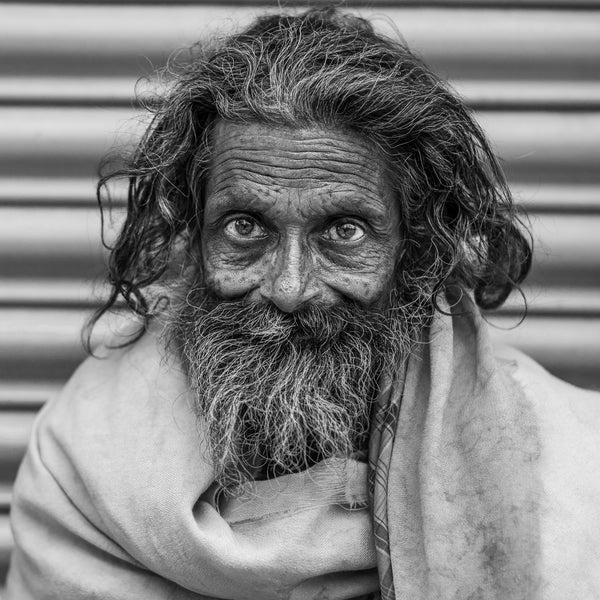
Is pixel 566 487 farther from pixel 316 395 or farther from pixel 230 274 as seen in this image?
pixel 230 274

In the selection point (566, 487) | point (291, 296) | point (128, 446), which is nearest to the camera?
point (566, 487)

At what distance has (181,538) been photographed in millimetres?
1807

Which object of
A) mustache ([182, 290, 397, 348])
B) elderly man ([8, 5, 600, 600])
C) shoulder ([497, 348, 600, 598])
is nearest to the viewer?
shoulder ([497, 348, 600, 598])

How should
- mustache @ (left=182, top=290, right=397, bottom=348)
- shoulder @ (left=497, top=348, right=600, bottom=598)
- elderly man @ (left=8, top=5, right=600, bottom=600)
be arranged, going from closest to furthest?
1. shoulder @ (left=497, top=348, right=600, bottom=598)
2. elderly man @ (left=8, top=5, right=600, bottom=600)
3. mustache @ (left=182, top=290, right=397, bottom=348)

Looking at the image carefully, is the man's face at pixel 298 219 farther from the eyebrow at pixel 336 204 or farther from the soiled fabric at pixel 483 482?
the soiled fabric at pixel 483 482

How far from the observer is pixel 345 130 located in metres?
1.91

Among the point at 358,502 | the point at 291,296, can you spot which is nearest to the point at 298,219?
the point at 291,296

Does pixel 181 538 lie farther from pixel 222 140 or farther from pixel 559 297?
pixel 559 297

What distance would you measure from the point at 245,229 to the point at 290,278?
0.65 ft

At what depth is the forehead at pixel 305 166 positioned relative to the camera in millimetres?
1880

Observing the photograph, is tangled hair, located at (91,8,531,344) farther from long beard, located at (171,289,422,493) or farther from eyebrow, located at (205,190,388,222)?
long beard, located at (171,289,422,493)

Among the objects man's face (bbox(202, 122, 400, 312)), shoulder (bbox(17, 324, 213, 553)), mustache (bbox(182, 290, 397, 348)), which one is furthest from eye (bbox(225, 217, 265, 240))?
shoulder (bbox(17, 324, 213, 553))

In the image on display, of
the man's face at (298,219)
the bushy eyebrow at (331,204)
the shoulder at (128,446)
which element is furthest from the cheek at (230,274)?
the shoulder at (128,446)

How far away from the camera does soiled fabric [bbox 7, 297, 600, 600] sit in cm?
171
